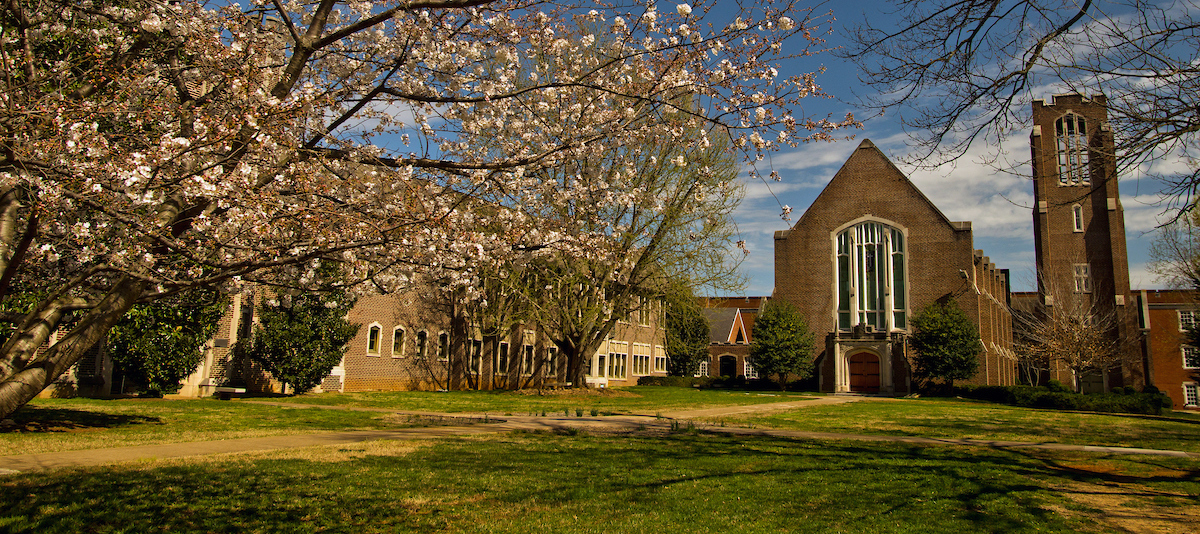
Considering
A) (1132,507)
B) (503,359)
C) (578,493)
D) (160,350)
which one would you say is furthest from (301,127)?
(503,359)

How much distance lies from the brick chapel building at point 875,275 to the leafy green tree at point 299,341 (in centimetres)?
3165

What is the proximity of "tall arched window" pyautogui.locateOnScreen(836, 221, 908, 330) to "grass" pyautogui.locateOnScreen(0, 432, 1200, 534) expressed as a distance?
36.5 metres

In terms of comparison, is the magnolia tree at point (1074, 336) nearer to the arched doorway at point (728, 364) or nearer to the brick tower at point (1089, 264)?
the brick tower at point (1089, 264)

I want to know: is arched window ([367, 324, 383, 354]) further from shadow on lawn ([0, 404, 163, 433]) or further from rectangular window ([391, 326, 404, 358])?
shadow on lawn ([0, 404, 163, 433])

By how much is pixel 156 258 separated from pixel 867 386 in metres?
44.4

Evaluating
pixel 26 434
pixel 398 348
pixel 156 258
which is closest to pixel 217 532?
pixel 156 258

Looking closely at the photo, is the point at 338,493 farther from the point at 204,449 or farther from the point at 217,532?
the point at 204,449

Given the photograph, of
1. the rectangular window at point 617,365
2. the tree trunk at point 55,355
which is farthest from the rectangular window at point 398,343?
the tree trunk at point 55,355

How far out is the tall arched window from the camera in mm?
45406

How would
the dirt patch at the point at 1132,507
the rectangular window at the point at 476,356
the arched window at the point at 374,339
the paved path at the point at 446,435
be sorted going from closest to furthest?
the dirt patch at the point at 1132,507 < the paved path at the point at 446,435 < the arched window at the point at 374,339 < the rectangular window at the point at 476,356

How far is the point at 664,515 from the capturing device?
6.23m

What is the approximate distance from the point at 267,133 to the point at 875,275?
45870mm

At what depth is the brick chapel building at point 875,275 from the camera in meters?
43.6

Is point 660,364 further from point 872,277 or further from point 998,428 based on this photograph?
point 998,428
